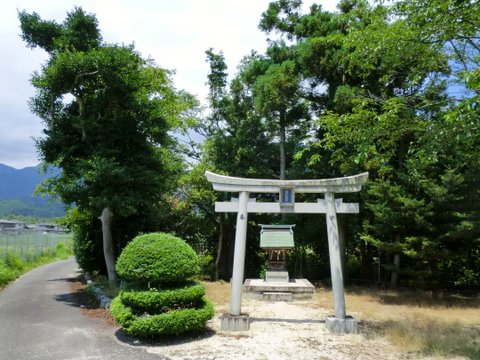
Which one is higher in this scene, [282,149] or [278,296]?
[282,149]

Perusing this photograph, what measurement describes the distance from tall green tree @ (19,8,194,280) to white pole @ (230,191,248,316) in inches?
165

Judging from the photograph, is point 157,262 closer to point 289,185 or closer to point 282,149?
point 289,185

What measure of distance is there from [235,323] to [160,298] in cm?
195

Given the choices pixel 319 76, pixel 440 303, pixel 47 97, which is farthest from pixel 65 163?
pixel 440 303

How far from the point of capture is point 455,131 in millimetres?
6410

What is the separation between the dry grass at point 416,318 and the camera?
6.80m

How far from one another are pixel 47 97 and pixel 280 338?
10435 mm

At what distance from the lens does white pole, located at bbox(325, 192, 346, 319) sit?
833cm

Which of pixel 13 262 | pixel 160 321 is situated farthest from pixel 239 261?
pixel 13 262

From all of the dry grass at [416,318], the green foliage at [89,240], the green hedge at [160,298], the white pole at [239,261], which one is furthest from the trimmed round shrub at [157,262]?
the green foliage at [89,240]

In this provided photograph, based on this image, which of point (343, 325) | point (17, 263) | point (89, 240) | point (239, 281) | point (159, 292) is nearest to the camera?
point (159, 292)

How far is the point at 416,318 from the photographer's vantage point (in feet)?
31.5

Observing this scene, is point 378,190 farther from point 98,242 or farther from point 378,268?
point 98,242

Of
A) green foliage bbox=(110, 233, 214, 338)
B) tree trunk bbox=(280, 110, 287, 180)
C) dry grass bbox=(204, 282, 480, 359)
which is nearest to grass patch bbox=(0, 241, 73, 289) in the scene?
dry grass bbox=(204, 282, 480, 359)
